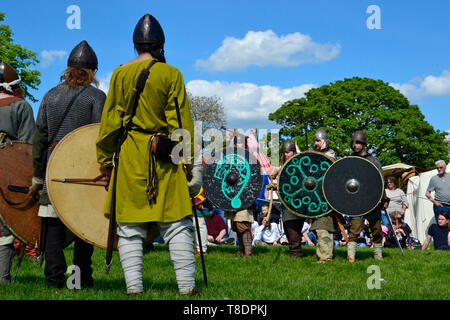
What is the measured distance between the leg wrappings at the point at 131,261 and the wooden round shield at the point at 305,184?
3924 millimetres

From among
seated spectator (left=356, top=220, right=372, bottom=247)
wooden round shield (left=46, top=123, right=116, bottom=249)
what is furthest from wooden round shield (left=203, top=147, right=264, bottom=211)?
seated spectator (left=356, top=220, right=372, bottom=247)

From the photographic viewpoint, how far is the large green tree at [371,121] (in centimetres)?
3425

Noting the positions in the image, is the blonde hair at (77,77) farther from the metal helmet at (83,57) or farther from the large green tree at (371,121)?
the large green tree at (371,121)

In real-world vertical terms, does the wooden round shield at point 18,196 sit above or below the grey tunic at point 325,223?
above

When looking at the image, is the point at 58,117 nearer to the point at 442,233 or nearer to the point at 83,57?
the point at 83,57

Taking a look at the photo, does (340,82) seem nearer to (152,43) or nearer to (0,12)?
(0,12)

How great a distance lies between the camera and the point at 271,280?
5.39 meters

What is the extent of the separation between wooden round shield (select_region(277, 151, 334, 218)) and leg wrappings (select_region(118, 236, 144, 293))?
392cm

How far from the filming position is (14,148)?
4.48 metres

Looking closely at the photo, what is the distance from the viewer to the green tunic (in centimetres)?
345

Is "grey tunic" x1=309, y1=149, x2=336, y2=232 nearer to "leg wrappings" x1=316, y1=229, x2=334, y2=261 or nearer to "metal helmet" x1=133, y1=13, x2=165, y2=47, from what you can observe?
"leg wrappings" x1=316, y1=229, x2=334, y2=261

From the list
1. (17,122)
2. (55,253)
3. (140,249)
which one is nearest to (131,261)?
(140,249)

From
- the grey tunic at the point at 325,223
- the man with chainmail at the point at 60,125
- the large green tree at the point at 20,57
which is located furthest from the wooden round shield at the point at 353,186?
the large green tree at the point at 20,57
